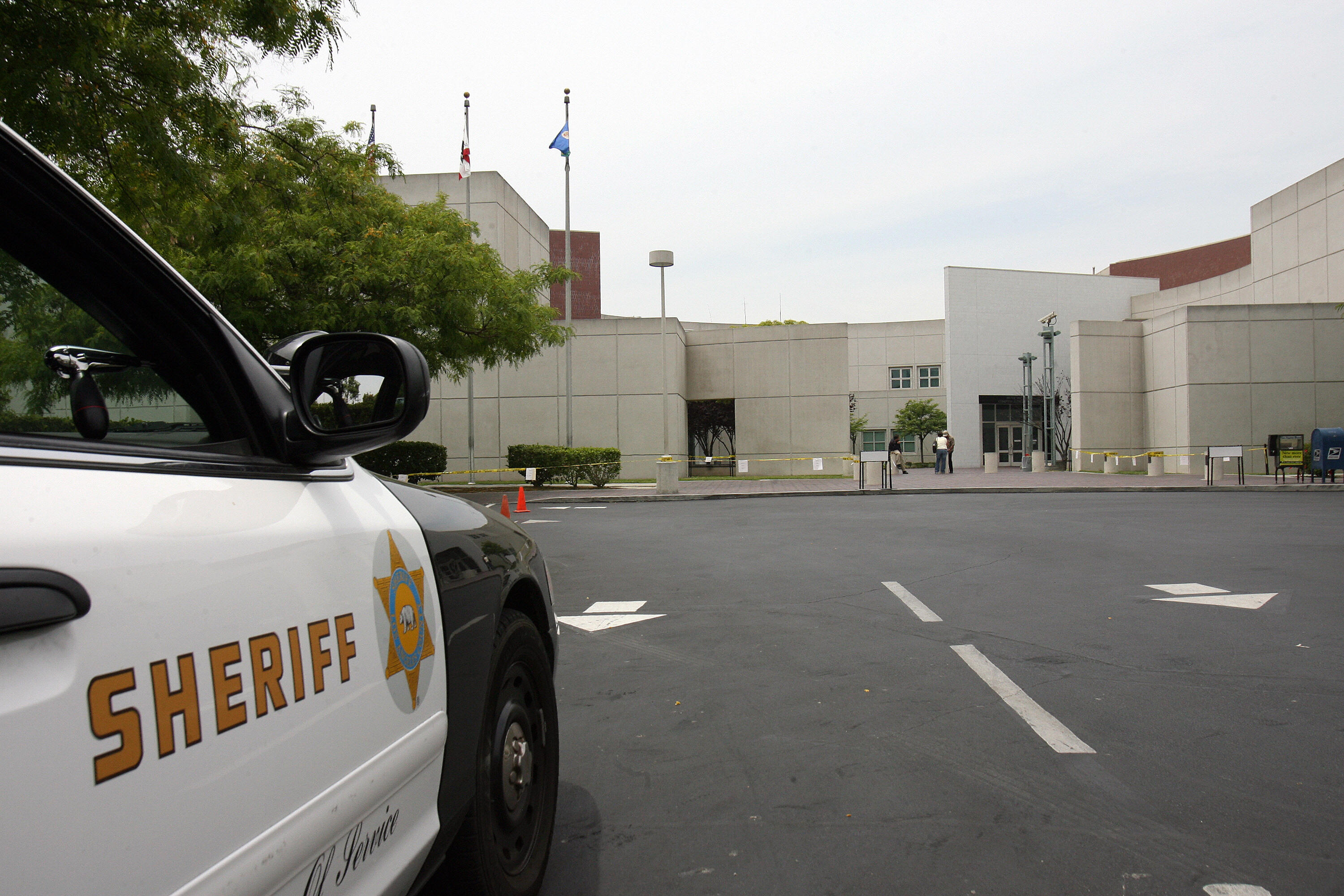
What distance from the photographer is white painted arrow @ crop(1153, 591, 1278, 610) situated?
7.52m

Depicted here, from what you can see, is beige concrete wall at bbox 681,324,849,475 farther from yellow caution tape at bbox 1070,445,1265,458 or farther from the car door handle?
the car door handle

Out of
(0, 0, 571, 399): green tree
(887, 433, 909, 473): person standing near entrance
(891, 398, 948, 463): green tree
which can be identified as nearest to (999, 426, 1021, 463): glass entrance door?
(891, 398, 948, 463): green tree

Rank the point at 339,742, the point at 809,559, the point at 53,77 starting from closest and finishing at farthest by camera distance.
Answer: the point at 339,742 → the point at 53,77 → the point at 809,559

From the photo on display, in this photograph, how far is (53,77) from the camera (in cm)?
766

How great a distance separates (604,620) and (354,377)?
224 inches

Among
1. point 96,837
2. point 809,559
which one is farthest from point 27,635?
point 809,559

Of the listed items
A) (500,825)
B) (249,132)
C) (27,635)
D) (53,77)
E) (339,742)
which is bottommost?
(500,825)

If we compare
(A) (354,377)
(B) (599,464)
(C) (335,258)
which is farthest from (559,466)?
(A) (354,377)

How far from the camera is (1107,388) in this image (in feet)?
143

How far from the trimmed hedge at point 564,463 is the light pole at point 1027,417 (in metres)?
22.5

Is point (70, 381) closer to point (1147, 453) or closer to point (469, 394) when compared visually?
point (469, 394)

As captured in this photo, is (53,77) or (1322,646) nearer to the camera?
(1322,646)

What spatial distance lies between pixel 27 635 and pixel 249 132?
40.4 ft

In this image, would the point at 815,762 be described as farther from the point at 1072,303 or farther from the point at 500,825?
the point at 1072,303
